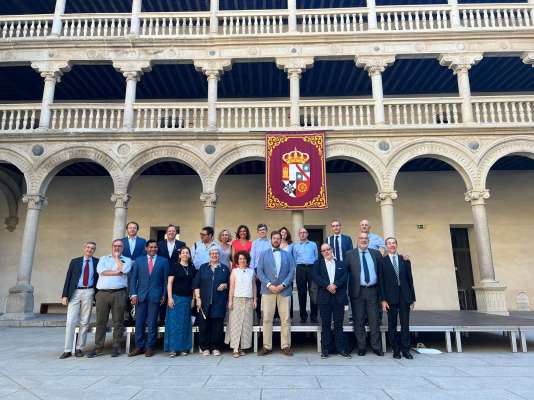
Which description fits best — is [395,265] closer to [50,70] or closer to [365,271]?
[365,271]

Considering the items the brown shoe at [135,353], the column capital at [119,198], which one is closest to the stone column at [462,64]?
the column capital at [119,198]

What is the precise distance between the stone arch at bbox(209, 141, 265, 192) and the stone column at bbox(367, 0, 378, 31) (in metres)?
5.56

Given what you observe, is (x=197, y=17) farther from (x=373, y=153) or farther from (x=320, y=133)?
(x=373, y=153)

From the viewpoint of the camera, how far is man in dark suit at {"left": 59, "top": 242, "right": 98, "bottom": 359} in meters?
6.14

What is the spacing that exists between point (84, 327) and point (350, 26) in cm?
1250

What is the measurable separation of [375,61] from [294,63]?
2702 mm

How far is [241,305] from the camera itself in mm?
5961

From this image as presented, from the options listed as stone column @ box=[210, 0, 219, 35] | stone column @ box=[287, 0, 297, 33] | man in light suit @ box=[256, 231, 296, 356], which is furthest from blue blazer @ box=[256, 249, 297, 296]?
stone column @ box=[210, 0, 219, 35]

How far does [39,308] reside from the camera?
1362cm

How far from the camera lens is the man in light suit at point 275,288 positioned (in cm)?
593

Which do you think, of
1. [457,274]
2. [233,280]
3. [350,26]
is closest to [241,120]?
[350,26]

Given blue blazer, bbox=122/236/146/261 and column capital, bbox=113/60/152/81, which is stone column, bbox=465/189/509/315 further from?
column capital, bbox=113/60/152/81

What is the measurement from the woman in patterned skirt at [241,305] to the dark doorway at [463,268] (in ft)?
35.9

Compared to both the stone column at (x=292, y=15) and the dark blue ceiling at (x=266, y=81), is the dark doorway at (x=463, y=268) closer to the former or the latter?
the dark blue ceiling at (x=266, y=81)
